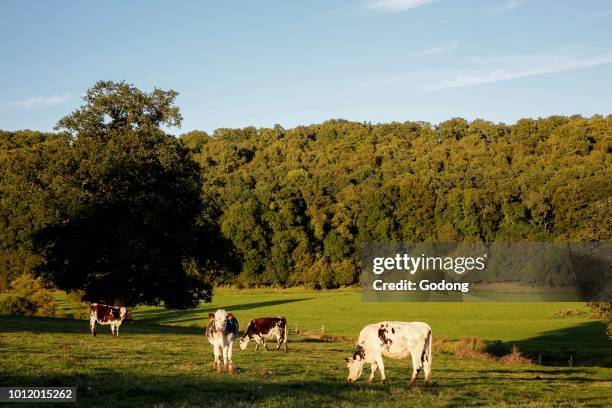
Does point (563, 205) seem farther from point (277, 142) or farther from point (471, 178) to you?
point (277, 142)

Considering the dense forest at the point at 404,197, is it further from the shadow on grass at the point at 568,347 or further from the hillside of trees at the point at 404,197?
the shadow on grass at the point at 568,347

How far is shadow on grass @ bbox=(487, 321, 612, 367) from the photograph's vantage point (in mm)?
45125

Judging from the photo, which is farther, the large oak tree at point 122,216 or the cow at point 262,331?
the large oak tree at point 122,216

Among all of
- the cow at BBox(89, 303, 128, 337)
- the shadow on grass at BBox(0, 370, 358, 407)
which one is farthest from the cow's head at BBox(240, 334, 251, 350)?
the shadow on grass at BBox(0, 370, 358, 407)

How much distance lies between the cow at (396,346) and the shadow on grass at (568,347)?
22.3 meters

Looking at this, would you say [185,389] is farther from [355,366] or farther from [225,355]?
[355,366]

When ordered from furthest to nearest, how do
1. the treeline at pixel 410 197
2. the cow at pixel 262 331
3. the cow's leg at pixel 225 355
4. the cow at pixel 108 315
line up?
the treeline at pixel 410 197, the cow at pixel 108 315, the cow at pixel 262 331, the cow's leg at pixel 225 355

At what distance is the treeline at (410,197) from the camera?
12288 centimetres

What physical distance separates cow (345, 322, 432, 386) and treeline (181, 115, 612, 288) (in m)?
95.9

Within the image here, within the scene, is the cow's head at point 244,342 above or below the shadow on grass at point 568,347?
above

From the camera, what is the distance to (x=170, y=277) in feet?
154

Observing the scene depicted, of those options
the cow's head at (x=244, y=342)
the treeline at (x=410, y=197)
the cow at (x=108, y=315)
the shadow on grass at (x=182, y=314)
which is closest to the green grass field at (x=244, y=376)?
the cow's head at (x=244, y=342)

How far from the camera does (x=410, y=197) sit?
12900 centimetres

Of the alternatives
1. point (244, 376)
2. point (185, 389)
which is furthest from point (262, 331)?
point (185, 389)
